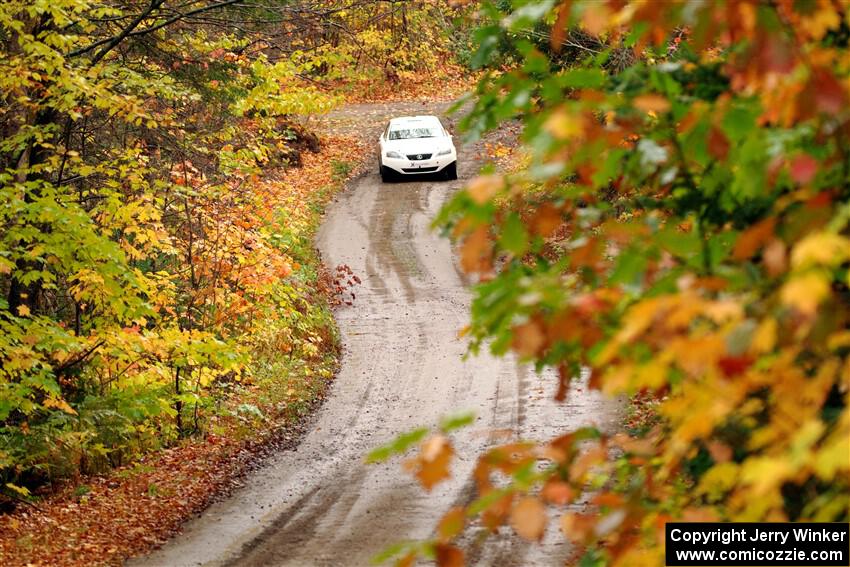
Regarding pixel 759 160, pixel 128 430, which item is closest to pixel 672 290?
pixel 759 160

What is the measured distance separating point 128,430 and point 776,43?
35.6 feet

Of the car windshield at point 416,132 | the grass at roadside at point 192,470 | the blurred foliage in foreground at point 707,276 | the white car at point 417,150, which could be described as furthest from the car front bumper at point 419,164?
the blurred foliage in foreground at point 707,276

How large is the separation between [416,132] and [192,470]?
18999mm

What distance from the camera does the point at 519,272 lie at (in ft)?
12.0

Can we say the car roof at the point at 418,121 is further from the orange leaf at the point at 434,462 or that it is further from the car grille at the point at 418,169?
the orange leaf at the point at 434,462

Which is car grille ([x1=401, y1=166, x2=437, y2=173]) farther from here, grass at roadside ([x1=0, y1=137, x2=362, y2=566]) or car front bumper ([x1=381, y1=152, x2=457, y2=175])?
grass at roadside ([x1=0, y1=137, x2=362, y2=566])

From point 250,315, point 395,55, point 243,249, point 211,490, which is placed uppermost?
point 395,55

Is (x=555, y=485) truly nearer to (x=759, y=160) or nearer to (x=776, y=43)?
(x=759, y=160)

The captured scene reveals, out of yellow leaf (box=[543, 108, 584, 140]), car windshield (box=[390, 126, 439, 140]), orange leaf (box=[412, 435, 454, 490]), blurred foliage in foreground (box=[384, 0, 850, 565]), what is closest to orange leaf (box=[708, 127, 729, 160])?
blurred foliage in foreground (box=[384, 0, 850, 565])

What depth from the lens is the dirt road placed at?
29.3ft

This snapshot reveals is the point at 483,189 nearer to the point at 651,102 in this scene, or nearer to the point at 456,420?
the point at 651,102

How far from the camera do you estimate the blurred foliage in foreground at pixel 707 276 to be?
2289mm

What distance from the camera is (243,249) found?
15.2 metres
